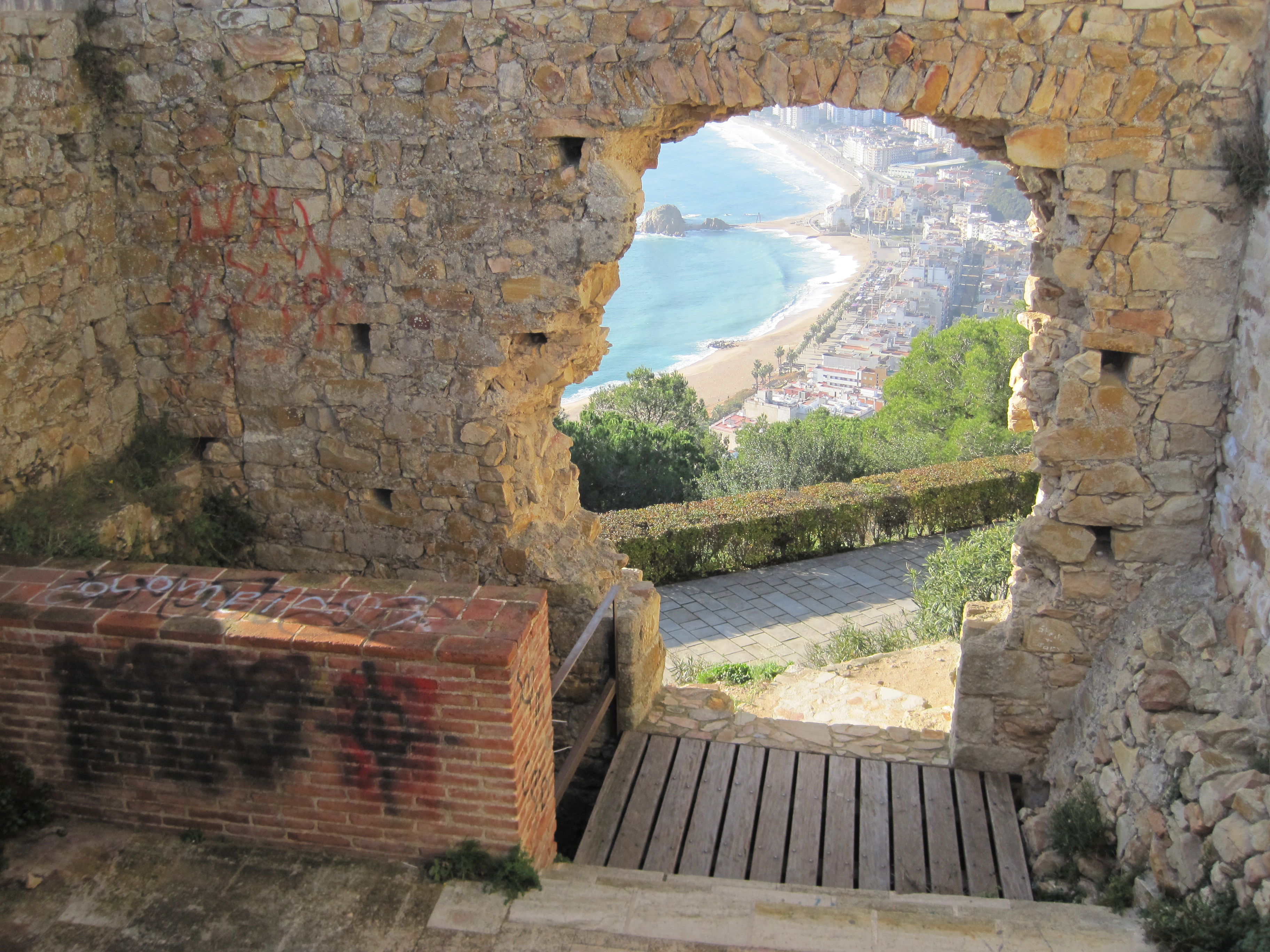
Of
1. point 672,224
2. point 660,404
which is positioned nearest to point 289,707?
point 660,404

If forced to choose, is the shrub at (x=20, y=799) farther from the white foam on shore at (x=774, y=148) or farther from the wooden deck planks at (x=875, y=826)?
the white foam on shore at (x=774, y=148)

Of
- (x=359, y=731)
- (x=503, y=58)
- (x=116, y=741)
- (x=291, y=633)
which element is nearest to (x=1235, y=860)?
(x=359, y=731)

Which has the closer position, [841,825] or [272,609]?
[272,609]

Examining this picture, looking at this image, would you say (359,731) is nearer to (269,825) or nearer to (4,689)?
(269,825)

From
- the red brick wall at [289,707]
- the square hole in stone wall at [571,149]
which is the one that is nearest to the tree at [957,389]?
the square hole in stone wall at [571,149]

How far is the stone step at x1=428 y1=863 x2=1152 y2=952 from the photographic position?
3555mm

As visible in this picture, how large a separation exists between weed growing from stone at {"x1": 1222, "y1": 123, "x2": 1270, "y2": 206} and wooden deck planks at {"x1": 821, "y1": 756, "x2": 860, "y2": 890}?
3.21 metres

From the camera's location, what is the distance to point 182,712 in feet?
12.6

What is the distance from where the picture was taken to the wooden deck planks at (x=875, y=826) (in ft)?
15.5

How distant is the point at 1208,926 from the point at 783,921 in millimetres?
1370

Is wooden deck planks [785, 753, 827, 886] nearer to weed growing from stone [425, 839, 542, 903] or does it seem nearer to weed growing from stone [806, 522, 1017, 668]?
weed growing from stone [425, 839, 542, 903]

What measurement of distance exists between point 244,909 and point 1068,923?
2.91 meters

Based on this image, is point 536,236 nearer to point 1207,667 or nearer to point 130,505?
point 130,505

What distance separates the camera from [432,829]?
151 inches
